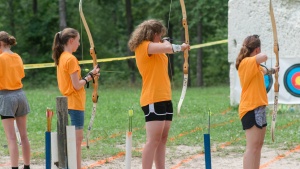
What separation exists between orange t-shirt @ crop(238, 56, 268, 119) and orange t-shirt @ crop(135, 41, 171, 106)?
0.64m

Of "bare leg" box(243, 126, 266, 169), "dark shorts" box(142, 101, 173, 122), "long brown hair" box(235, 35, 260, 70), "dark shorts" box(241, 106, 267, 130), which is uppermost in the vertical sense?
"long brown hair" box(235, 35, 260, 70)

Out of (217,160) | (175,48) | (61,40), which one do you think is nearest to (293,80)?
(217,160)

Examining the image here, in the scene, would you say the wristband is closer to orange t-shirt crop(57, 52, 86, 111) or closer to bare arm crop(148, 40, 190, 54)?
bare arm crop(148, 40, 190, 54)

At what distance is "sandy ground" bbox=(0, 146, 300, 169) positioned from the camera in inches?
285

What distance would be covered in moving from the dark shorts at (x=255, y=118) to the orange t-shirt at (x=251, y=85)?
0.03m

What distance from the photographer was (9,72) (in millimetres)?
6363

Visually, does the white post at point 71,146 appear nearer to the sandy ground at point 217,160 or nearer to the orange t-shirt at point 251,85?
the orange t-shirt at point 251,85

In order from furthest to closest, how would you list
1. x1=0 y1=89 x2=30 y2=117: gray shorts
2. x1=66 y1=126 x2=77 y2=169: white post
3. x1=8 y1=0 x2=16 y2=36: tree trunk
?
x1=8 y1=0 x2=16 y2=36: tree trunk → x1=0 y1=89 x2=30 y2=117: gray shorts → x1=66 y1=126 x2=77 y2=169: white post

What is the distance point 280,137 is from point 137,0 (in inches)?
878

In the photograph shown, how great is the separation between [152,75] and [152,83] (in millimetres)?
67

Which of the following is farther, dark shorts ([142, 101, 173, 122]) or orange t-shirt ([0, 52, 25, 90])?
orange t-shirt ([0, 52, 25, 90])

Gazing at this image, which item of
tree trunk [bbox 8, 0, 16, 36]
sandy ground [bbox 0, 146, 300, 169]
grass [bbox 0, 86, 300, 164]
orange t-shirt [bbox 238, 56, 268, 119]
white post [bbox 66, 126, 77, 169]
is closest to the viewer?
white post [bbox 66, 126, 77, 169]

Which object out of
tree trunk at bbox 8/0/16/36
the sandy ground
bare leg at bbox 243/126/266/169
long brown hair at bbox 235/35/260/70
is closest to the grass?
the sandy ground

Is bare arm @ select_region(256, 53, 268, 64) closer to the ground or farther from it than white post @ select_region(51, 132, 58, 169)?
farther from it
